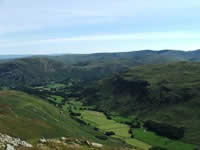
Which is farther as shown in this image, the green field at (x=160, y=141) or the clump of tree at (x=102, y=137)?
the clump of tree at (x=102, y=137)

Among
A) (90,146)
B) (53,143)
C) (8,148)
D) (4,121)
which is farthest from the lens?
(4,121)

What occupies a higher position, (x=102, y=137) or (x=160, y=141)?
(x=102, y=137)

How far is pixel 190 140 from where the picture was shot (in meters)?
181

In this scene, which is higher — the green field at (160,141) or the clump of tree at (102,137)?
the clump of tree at (102,137)

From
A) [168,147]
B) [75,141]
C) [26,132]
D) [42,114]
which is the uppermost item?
[75,141]

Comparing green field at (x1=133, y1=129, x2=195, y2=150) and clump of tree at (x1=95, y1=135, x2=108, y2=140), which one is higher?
clump of tree at (x1=95, y1=135, x2=108, y2=140)

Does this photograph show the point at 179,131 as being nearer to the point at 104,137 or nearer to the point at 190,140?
the point at 190,140

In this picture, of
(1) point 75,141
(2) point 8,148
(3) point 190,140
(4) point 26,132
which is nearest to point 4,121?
(4) point 26,132

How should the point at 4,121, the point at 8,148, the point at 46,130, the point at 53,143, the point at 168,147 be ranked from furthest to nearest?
1. the point at 168,147
2. the point at 46,130
3. the point at 4,121
4. the point at 53,143
5. the point at 8,148

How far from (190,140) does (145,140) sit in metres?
32.2

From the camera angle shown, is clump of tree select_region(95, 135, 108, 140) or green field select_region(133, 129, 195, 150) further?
clump of tree select_region(95, 135, 108, 140)

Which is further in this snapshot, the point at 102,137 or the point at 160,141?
the point at 160,141

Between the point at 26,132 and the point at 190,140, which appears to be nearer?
the point at 26,132

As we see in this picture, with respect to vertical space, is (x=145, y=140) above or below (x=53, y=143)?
below
